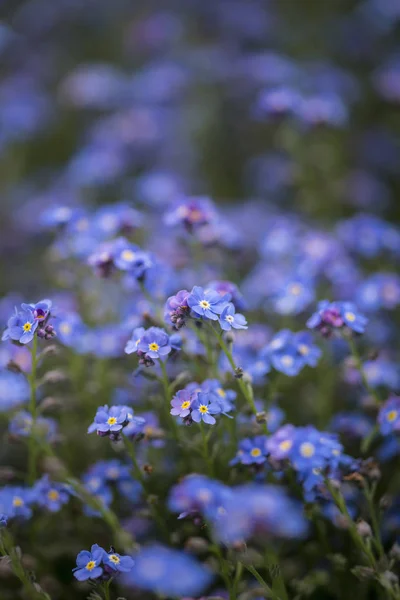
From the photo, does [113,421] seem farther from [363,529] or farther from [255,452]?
[363,529]

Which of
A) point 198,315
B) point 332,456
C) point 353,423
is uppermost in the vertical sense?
point 198,315

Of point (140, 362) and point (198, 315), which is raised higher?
point (198, 315)

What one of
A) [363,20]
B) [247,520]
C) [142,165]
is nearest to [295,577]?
[247,520]

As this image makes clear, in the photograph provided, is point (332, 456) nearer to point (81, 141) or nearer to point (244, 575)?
point (244, 575)

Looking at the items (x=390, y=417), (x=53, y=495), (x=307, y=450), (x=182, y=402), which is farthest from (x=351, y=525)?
(x=53, y=495)

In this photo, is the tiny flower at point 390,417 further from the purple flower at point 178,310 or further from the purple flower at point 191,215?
the purple flower at point 191,215

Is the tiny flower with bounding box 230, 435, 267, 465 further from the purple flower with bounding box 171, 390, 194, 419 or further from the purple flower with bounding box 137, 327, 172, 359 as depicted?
the purple flower with bounding box 137, 327, 172, 359
